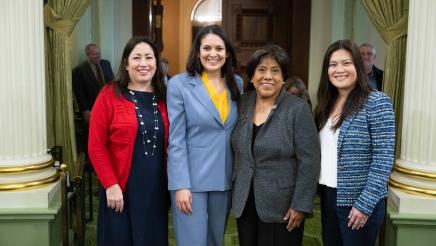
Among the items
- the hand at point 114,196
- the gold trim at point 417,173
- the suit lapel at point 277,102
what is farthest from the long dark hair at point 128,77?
the gold trim at point 417,173

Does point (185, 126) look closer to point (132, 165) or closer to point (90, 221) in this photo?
point (132, 165)

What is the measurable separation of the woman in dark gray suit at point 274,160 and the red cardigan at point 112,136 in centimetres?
54

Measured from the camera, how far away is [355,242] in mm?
2076

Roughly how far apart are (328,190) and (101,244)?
1.18 meters

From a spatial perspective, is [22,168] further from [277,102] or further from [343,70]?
[343,70]

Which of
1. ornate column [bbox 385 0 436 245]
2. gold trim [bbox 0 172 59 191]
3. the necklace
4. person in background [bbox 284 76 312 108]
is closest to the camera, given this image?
the necklace

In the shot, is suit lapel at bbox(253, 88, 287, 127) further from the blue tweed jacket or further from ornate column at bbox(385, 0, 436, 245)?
ornate column at bbox(385, 0, 436, 245)

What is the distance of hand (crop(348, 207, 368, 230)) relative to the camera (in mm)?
2012

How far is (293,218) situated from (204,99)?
2.24 feet

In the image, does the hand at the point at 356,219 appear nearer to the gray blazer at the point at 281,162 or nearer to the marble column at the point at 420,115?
the gray blazer at the point at 281,162

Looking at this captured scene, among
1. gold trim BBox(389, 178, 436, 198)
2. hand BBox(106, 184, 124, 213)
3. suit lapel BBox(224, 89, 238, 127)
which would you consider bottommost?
gold trim BBox(389, 178, 436, 198)

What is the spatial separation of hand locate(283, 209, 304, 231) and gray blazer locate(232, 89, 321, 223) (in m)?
0.02

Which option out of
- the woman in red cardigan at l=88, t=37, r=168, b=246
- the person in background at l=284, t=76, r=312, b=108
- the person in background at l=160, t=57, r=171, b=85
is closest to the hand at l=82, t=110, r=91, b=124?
the person in background at l=160, t=57, r=171, b=85

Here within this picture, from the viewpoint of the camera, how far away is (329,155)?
2129 mm
